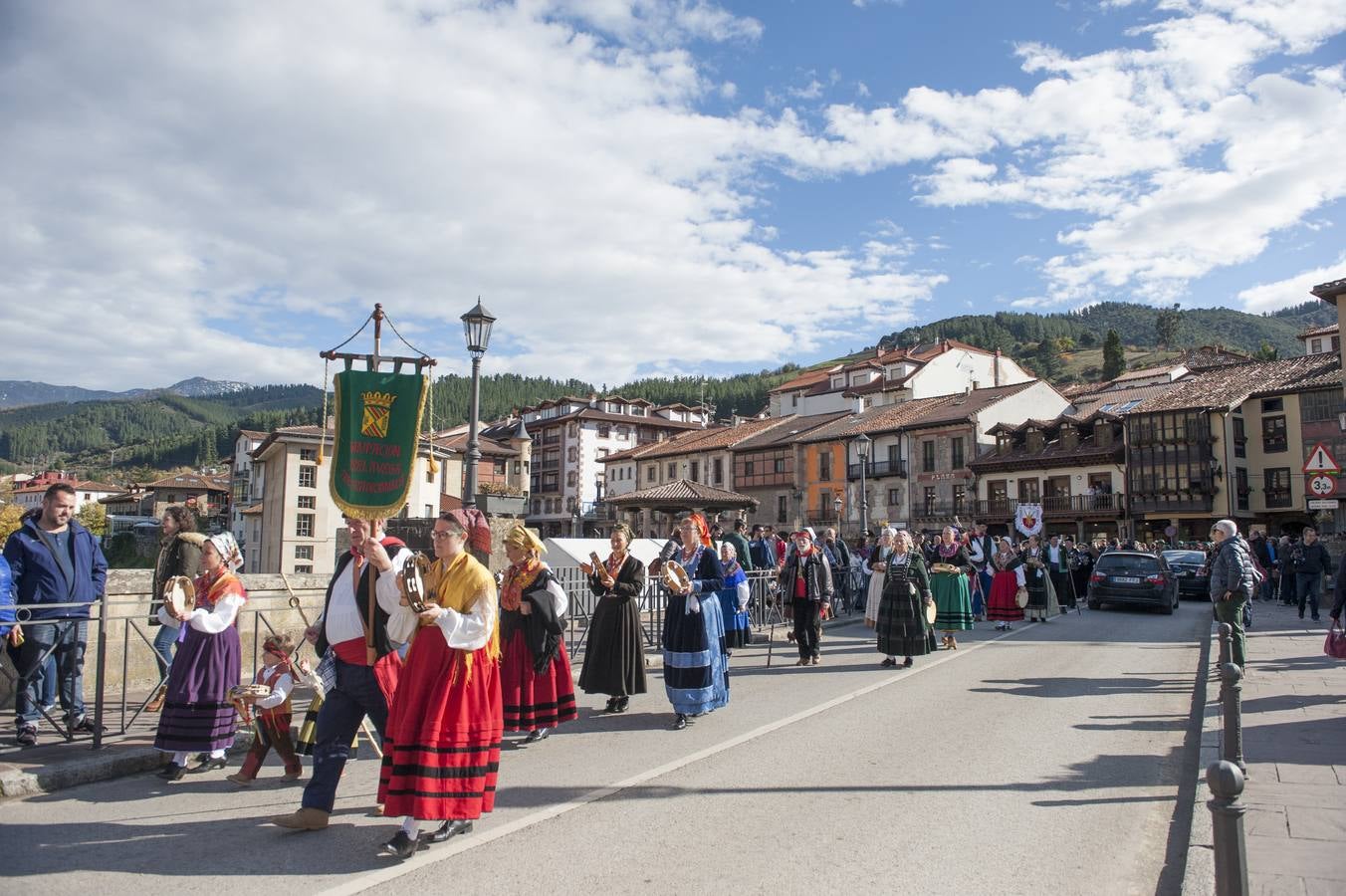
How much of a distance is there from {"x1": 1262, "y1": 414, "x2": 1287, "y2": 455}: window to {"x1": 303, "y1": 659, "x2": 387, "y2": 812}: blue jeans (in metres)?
49.4

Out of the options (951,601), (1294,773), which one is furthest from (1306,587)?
(1294,773)

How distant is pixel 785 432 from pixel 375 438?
53.5 meters

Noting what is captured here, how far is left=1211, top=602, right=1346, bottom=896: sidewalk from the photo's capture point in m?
4.46

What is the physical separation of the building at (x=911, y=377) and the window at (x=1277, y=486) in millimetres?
17734

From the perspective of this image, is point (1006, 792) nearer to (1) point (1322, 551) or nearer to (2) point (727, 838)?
(2) point (727, 838)

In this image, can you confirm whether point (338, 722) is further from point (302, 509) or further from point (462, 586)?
point (302, 509)

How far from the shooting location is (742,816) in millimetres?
5375

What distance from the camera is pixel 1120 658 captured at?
12508 mm

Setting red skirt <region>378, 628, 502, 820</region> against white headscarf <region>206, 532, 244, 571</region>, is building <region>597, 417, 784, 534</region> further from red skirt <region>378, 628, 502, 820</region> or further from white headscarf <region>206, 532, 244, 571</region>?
red skirt <region>378, 628, 502, 820</region>

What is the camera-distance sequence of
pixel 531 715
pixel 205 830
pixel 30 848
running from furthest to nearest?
pixel 531 715, pixel 205 830, pixel 30 848

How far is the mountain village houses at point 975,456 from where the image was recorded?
44188 mm

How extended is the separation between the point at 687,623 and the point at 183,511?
15.2 feet

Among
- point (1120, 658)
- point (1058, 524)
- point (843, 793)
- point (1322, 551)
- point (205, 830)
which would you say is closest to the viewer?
point (205, 830)

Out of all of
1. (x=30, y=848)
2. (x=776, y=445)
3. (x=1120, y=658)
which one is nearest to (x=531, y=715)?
(x=30, y=848)
